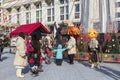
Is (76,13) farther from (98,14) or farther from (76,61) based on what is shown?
(76,61)

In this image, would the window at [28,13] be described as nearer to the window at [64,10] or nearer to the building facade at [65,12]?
the building facade at [65,12]

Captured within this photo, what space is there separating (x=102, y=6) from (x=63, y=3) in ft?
51.8

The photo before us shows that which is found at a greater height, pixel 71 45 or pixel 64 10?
pixel 64 10

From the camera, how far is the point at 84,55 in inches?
691

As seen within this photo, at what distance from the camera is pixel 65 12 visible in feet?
113

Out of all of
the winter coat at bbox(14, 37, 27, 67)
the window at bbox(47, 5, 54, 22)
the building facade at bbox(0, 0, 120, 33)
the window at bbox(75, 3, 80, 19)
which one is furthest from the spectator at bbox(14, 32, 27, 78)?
the window at bbox(47, 5, 54, 22)

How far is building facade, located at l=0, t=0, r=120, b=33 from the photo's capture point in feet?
64.4

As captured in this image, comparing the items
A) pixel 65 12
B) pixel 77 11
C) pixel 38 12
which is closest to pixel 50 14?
pixel 38 12

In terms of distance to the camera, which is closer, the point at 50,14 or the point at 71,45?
the point at 71,45

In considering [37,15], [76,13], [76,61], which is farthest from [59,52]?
[37,15]

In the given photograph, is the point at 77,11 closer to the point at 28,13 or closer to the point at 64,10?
the point at 64,10

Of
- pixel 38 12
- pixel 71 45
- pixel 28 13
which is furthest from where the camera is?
pixel 28 13

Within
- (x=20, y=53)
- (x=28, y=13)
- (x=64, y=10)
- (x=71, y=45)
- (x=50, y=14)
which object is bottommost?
(x=20, y=53)

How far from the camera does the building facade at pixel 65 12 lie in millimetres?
19625
